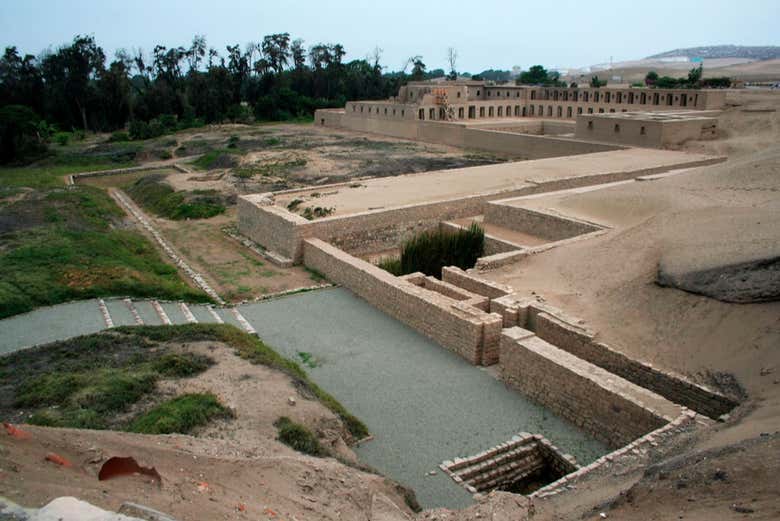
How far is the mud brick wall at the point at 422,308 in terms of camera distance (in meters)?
9.47

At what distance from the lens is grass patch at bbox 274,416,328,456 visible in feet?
20.3

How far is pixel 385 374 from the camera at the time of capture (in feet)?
30.0

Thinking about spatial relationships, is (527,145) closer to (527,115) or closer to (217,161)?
(217,161)

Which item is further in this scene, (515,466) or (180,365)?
(180,365)

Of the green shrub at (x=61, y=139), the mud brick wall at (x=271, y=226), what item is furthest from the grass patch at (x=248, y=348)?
the green shrub at (x=61, y=139)

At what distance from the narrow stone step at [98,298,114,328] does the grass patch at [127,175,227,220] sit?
8449 millimetres

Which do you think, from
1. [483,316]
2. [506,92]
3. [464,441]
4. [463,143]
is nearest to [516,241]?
[483,316]

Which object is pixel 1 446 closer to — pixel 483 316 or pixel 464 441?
pixel 464 441

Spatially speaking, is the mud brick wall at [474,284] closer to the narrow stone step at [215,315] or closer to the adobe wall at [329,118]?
the narrow stone step at [215,315]

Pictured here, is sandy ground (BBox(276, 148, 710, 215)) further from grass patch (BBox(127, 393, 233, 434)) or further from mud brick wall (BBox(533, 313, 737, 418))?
grass patch (BBox(127, 393, 233, 434))

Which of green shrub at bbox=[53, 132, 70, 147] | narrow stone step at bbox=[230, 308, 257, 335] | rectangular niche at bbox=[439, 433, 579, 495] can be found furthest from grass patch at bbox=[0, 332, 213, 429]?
green shrub at bbox=[53, 132, 70, 147]

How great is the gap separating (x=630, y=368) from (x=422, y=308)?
3.54m

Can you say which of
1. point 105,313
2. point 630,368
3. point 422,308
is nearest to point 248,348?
point 422,308

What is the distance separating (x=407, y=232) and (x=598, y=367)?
8.28 m
